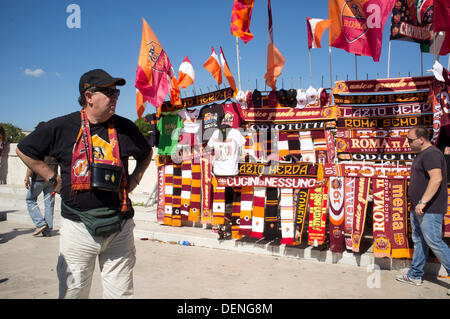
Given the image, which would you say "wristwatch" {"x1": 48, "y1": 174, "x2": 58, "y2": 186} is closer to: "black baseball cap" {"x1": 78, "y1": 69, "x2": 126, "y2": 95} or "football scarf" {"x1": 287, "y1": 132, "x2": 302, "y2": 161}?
"black baseball cap" {"x1": 78, "y1": 69, "x2": 126, "y2": 95}

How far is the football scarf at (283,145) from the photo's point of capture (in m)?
6.18

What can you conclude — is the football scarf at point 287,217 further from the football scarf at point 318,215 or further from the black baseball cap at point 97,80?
the black baseball cap at point 97,80

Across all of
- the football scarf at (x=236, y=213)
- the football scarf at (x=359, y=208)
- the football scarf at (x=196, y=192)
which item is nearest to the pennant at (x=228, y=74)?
the football scarf at (x=196, y=192)

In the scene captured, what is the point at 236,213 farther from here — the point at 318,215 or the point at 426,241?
the point at 426,241

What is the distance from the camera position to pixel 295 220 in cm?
549

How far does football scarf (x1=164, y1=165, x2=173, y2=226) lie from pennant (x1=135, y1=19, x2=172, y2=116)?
149 centimetres

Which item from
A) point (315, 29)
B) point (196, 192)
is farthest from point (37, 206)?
point (315, 29)

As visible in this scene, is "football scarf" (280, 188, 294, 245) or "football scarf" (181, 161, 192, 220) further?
"football scarf" (181, 161, 192, 220)

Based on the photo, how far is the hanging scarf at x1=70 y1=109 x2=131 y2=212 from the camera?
242 centimetres

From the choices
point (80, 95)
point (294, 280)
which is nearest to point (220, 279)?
point (294, 280)

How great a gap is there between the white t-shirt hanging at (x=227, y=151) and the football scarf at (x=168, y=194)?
147 centimetres

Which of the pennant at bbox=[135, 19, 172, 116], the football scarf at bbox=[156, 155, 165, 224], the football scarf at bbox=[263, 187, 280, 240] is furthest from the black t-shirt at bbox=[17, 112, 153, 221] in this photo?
the football scarf at bbox=[156, 155, 165, 224]

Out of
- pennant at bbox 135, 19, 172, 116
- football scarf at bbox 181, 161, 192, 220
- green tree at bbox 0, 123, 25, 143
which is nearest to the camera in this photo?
pennant at bbox 135, 19, 172, 116

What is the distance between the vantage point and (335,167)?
525 centimetres
